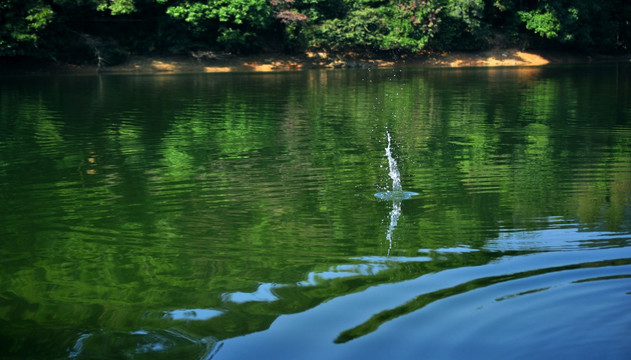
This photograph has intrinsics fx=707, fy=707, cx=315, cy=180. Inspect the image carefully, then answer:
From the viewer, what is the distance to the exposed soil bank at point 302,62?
3728 cm

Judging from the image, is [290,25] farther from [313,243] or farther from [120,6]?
[313,243]

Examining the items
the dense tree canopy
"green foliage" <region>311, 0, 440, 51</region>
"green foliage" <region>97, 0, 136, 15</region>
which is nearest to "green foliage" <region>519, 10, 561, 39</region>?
the dense tree canopy

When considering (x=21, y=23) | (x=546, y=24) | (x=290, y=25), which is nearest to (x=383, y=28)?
(x=290, y=25)

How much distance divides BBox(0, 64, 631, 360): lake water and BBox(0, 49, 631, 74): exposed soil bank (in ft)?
76.3

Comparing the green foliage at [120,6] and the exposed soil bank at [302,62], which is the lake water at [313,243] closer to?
the green foliage at [120,6]

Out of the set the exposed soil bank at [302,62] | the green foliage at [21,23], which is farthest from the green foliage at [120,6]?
the exposed soil bank at [302,62]

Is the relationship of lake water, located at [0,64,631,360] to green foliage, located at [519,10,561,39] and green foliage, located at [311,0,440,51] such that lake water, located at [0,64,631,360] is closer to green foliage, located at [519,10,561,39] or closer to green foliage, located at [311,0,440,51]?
green foliage, located at [311,0,440,51]

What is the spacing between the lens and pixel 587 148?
1241 centimetres

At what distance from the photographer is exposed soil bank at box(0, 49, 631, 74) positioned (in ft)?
122

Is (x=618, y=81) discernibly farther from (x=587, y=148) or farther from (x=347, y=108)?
(x=587, y=148)

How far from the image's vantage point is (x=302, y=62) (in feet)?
139

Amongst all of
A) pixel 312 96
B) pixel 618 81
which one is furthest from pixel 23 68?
pixel 618 81

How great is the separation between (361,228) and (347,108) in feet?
41.3

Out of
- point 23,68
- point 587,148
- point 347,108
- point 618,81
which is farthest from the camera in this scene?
point 23,68
